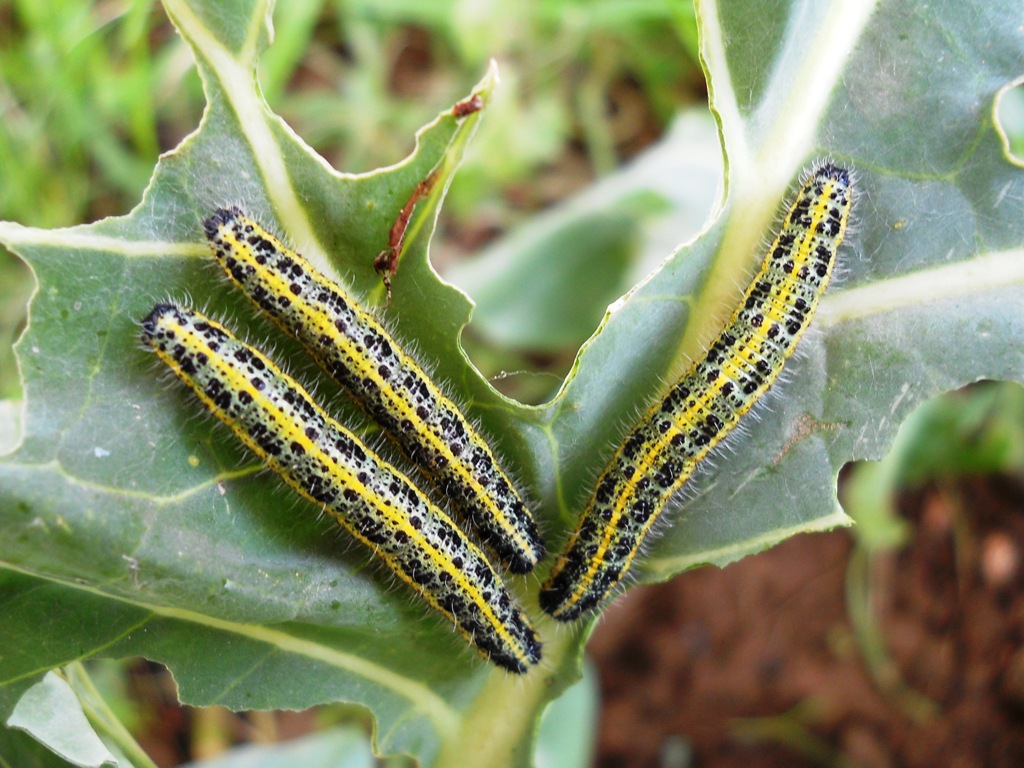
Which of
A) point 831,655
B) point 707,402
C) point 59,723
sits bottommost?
point 831,655

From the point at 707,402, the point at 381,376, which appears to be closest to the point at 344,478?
the point at 381,376

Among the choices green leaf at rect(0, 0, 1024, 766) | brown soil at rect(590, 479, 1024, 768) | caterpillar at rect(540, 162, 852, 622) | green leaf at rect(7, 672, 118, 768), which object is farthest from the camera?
brown soil at rect(590, 479, 1024, 768)

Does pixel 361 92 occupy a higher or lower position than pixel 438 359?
lower

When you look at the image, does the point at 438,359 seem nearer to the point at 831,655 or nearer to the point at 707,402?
the point at 707,402

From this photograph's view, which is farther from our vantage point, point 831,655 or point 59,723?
point 831,655

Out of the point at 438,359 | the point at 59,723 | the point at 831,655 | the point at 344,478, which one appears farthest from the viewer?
the point at 831,655

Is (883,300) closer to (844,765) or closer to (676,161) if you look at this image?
(676,161)

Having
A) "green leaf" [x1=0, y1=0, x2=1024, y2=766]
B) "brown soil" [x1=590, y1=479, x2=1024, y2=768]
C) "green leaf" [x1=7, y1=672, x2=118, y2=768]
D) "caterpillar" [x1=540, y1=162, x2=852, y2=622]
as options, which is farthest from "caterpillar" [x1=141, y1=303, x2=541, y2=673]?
"brown soil" [x1=590, y1=479, x2=1024, y2=768]

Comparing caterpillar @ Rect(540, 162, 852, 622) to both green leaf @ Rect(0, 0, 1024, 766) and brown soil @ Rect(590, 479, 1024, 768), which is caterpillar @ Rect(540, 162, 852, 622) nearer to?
green leaf @ Rect(0, 0, 1024, 766)

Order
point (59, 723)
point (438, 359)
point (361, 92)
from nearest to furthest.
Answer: point (59, 723) < point (438, 359) < point (361, 92)
